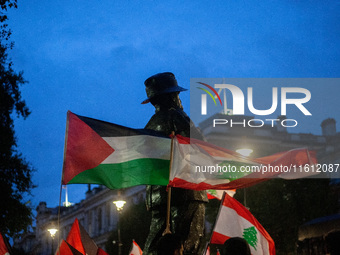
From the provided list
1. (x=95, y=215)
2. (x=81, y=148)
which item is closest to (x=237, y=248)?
(x=81, y=148)

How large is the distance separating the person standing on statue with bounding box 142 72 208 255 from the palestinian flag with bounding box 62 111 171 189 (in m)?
0.20

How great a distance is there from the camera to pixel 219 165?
6.40 metres

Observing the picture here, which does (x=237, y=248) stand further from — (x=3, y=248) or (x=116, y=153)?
(x=3, y=248)

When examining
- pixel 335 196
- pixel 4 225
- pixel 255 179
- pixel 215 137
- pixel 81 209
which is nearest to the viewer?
pixel 255 179

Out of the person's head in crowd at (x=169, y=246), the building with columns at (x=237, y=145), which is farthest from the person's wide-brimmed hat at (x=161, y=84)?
the building with columns at (x=237, y=145)

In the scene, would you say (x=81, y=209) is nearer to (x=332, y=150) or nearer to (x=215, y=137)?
(x=215, y=137)

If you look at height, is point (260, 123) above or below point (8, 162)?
above

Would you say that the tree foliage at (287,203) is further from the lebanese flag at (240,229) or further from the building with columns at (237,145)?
the lebanese flag at (240,229)

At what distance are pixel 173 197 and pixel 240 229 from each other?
7.67 ft

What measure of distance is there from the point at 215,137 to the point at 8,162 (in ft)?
119

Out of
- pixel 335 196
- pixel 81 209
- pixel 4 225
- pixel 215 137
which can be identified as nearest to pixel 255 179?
pixel 4 225

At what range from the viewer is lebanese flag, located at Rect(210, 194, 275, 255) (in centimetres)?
800

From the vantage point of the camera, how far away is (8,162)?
21391 mm

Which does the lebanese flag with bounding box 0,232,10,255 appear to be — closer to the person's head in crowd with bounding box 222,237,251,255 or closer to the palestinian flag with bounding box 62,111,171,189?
the palestinian flag with bounding box 62,111,171,189
